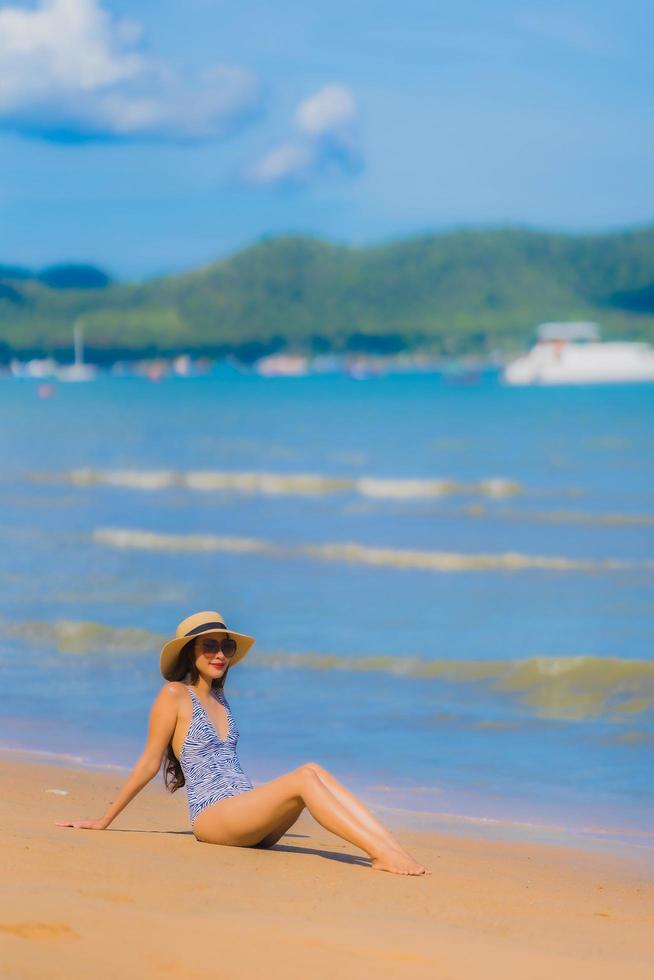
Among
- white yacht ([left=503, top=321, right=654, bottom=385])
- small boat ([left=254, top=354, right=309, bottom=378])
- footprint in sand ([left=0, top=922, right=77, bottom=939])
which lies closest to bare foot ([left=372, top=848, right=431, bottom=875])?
footprint in sand ([left=0, top=922, right=77, bottom=939])

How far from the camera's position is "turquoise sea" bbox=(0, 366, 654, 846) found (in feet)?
28.0

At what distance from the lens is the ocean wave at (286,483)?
31078mm

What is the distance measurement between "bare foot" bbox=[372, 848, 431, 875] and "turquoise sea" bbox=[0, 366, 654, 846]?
1652 millimetres

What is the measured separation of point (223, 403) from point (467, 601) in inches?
3021

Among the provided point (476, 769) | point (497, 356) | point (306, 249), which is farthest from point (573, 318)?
point (476, 769)

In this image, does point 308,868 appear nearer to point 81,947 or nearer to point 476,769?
point 81,947

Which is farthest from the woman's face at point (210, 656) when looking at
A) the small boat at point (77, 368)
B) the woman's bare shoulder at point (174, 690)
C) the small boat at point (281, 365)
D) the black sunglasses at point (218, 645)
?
the small boat at point (281, 365)

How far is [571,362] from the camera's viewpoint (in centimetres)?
12444

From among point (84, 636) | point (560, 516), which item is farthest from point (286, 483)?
point (84, 636)

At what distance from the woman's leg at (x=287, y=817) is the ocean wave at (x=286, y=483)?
78.0 feet

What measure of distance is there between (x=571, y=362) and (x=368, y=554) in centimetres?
10781

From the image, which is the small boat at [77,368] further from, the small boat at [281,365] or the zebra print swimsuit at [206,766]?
the zebra print swimsuit at [206,766]

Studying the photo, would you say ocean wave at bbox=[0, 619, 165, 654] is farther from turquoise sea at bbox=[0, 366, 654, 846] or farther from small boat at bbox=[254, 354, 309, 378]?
small boat at bbox=[254, 354, 309, 378]

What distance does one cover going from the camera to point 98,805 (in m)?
7.25
